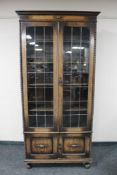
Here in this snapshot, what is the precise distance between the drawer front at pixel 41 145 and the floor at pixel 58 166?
260 mm

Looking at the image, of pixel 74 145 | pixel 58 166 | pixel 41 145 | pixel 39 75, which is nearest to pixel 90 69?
pixel 39 75

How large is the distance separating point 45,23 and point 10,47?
0.99 metres

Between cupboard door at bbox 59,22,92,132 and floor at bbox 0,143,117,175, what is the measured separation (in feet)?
1.94

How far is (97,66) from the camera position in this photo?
139 inches

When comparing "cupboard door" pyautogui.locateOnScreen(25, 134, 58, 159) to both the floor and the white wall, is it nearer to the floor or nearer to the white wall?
the floor

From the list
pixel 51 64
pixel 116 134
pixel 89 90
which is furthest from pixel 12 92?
pixel 116 134

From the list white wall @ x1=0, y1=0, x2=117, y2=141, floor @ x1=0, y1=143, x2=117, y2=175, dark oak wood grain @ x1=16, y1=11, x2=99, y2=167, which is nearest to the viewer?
dark oak wood grain @ x1=16, y1=11, x2=99, y2=167

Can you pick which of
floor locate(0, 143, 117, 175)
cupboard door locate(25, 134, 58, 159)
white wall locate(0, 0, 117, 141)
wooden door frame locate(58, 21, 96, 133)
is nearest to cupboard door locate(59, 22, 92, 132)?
wooden door frame locate(58, 21, 96, 133)

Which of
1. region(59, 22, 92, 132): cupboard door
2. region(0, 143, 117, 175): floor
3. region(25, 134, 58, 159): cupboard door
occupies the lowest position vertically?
region(0, 143, 117, 175): floor

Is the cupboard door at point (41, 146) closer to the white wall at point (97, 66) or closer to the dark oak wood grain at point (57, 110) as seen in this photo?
the dark oak wood grain at point (57, 110)

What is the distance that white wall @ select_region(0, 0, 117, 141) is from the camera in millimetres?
3381

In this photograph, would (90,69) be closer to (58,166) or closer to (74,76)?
(74,76)

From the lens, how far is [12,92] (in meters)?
3.60

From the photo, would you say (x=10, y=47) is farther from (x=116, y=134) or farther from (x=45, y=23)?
(x=116, y=134)
